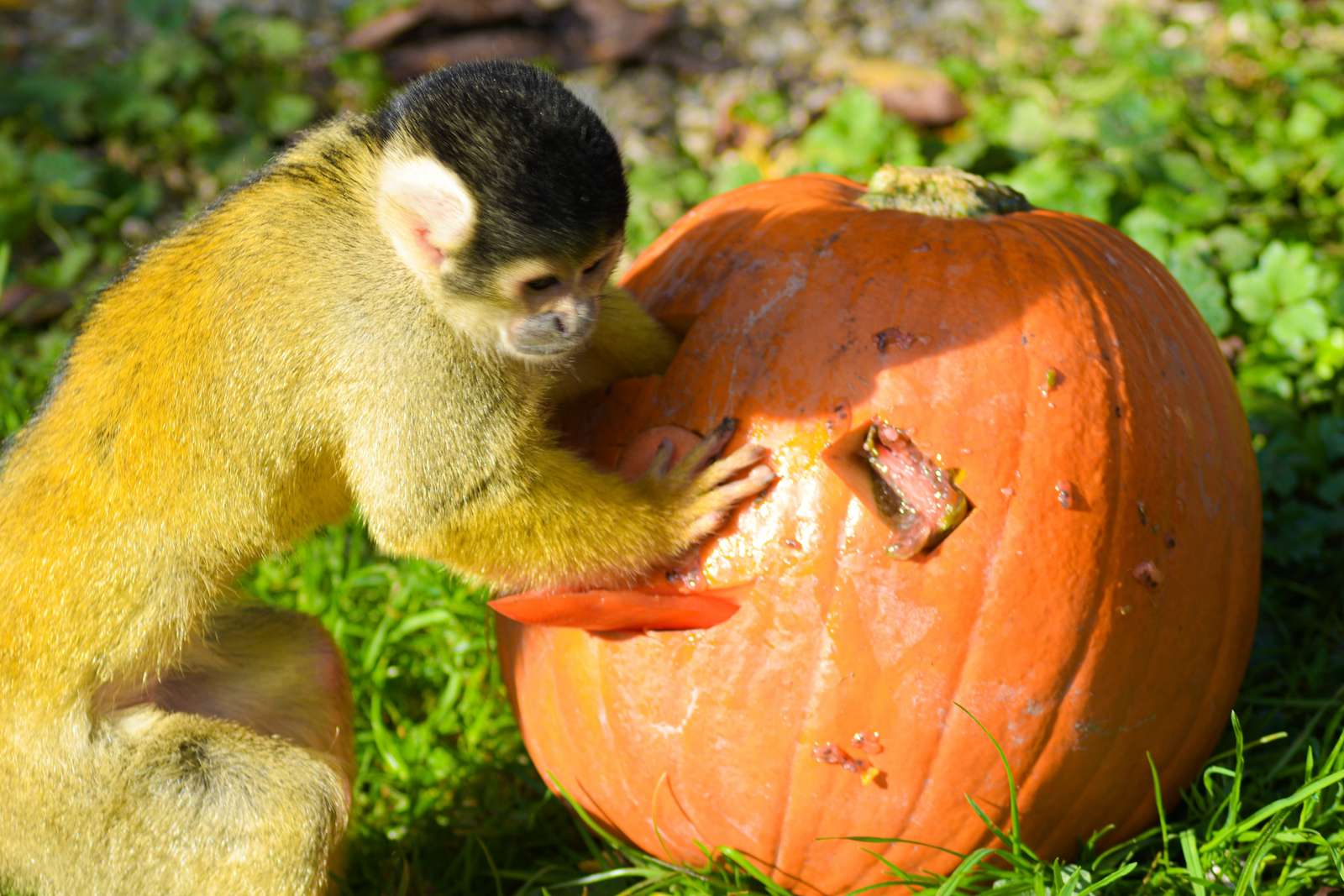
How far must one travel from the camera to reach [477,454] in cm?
217

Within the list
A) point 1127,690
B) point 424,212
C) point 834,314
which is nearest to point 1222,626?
point 1127,690

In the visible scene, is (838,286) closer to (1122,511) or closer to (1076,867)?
(1122,511)

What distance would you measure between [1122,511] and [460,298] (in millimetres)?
1135

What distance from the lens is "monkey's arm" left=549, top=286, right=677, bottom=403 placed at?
2383 mm

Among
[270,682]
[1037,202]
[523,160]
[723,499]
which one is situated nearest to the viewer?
[523,160]

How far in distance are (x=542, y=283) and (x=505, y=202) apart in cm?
19

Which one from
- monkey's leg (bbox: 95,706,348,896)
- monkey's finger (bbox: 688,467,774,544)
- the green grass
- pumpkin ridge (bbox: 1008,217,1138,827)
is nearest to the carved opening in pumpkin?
monkey's finger (bbox: 688,467,774,544)

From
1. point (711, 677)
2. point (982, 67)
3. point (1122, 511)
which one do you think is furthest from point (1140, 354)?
point (982, 67)

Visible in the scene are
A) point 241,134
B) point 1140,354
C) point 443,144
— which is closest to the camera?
point 443,144

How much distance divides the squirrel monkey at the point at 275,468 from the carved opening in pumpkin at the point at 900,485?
0.14 meters

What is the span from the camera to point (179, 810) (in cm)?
227

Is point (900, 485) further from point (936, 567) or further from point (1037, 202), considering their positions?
point (1037, 202)

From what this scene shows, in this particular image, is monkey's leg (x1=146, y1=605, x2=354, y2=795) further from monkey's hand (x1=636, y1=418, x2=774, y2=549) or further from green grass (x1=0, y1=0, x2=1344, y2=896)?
monkey's hand (x1=636, y1=418, x2=774, y2=549)

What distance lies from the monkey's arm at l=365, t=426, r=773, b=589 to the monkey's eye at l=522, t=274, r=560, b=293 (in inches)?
10.8
